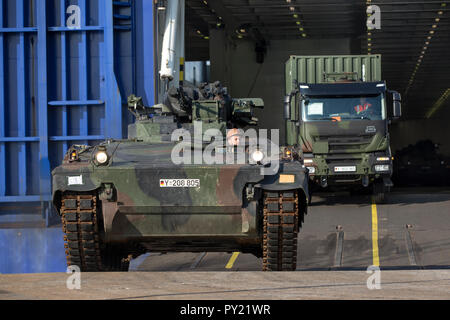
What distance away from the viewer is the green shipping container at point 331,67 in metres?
20.1

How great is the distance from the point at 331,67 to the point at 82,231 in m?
12.4

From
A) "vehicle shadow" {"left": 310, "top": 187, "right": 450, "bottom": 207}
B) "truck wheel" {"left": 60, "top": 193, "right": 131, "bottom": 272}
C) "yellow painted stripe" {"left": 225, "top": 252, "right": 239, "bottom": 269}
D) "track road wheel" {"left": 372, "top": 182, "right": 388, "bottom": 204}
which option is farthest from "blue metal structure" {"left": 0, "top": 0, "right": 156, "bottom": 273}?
"truck wheel" {"left": 60, "top": 193, "right": 131, "bottom": 272}

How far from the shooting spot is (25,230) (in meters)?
15.6

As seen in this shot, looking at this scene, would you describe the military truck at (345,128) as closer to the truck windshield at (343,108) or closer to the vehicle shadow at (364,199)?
the truck windshield at (343,108)

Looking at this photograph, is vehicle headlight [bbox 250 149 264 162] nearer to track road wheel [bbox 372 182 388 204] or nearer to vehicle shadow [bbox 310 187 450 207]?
vehicle shadow [bbox 310 187 450 207]

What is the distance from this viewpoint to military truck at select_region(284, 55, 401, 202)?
59.9 ft


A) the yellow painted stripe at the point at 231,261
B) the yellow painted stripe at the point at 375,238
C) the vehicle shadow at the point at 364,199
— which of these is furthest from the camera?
the vehicle shadow at the point at 364,199

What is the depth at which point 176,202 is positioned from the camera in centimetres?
877

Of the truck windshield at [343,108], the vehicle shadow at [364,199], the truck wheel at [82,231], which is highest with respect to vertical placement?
the truck windshield at [343,108]

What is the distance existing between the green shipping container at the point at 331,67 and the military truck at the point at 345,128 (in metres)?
1.34

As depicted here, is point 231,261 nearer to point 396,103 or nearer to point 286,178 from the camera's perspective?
point 286,178

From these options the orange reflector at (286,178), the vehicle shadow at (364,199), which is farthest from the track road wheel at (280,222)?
the vehicle shadow at (364,199)

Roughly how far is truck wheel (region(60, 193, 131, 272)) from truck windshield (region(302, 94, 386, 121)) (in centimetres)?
991

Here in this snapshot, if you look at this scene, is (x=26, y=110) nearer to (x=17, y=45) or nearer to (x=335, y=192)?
(x=17, y=45)
